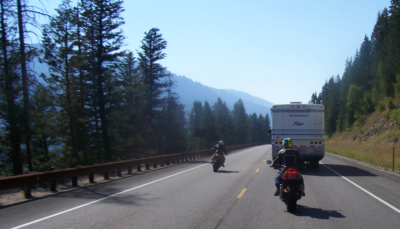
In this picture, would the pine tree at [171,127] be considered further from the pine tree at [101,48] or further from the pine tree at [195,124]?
the pine tree at [195,124]

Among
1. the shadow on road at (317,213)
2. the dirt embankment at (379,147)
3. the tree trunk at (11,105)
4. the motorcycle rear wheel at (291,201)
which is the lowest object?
the dirt embankment at (379,147)

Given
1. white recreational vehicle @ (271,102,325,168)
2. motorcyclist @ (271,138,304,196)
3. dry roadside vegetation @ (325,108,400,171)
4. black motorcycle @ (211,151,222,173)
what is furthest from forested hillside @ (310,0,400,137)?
motorcyclist @ (271,138,304,196)

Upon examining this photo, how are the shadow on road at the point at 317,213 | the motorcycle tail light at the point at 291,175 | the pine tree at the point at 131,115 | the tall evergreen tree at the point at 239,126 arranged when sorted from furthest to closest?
the tall evergreen tree at the point at 239,126 → the pine tree at the point at 131,115 → the motorcycle tail light at the point at 291,175 → the shadow on road at the point at 317,213

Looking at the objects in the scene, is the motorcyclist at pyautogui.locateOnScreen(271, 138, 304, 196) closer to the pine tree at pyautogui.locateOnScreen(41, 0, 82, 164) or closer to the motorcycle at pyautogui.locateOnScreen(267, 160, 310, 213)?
the motorcycle at pyautogui.locateOnScreen(267, 160, 310, 213)

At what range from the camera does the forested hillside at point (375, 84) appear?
5547cm

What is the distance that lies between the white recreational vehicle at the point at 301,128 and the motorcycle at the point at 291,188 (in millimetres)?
9976

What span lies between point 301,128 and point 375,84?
218 ft

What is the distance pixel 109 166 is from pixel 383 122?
44.0m

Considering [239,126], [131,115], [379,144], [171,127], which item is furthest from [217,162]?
[239,126]

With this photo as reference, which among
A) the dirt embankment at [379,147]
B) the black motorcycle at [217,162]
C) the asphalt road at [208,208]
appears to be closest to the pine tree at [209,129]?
the dirt embankment at [379,147]

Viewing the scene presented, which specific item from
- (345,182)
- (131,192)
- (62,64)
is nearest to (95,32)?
(62,64)

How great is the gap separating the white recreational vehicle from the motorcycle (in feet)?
32.7

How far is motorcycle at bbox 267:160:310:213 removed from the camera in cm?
791

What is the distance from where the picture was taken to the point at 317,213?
25.7 ft
